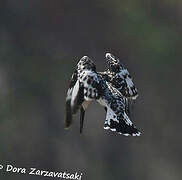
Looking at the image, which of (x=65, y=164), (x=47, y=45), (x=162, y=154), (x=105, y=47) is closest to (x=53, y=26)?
(x=47, y=45)

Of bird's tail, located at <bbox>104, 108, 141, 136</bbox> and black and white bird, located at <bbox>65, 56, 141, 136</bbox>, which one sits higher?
black and white bird, located at <bbox>65, 56, 141, 136</bbox>

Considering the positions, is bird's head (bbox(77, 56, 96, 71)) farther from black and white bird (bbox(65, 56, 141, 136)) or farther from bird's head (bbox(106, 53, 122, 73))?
bird's head (bbox(106, 53, 122, 73))

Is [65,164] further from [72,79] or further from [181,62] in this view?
[181,62]

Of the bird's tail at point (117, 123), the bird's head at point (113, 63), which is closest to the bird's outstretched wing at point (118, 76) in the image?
the bird's head at point (113, 63)

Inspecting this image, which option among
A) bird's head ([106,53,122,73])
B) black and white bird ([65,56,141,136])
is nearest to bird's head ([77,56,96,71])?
black and white bird ([65,56,141,136])

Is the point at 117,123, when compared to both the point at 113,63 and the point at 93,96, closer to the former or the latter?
the point at 93,96

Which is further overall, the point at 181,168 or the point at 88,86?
the point at 181,168

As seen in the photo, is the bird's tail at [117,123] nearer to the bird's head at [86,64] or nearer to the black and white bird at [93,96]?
the black and white bird at [93,96]
